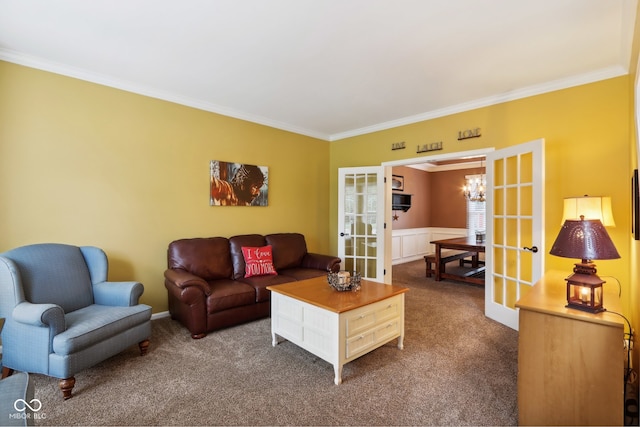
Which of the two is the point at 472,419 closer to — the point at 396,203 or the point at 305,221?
the point at 305,221

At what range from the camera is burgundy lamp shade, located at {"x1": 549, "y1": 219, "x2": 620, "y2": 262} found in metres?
1.65

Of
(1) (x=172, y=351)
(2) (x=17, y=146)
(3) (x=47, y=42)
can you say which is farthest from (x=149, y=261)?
(3) (x=47, y=42)

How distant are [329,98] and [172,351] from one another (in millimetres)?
3155

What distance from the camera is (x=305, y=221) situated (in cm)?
511

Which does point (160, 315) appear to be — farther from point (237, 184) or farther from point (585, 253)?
point (585, 253)

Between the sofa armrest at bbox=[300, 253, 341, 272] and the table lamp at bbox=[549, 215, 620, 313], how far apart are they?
105 inches

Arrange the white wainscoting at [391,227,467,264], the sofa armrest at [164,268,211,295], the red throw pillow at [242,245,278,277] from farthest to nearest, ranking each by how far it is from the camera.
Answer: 1. the white wainscoting at [391,227,467,264]
2. the red throw pillow at [242,245,278,277]
3. the sofa armrest at [164,268,211,295]

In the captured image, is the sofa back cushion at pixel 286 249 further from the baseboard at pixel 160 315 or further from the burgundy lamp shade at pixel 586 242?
the burgundy lamp shade at pixel 586 242

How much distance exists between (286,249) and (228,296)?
134 centimetres

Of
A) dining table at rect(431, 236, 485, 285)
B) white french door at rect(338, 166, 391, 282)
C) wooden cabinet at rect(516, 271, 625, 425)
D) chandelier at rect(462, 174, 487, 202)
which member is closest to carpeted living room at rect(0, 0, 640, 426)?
wooden cabinet at rect(516, 271, 625, 425)

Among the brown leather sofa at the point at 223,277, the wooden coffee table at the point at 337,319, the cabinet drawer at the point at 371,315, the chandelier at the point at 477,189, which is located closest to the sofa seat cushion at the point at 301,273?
the brown leather sofa at the point at 223,277

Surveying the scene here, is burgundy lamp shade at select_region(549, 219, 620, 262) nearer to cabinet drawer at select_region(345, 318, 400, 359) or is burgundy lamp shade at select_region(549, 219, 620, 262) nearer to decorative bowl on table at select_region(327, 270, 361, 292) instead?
cabinet drawer at select_region(345, 318, 400, 359)

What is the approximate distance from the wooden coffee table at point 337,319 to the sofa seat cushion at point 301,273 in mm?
847

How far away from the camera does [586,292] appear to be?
1629 millimetres
